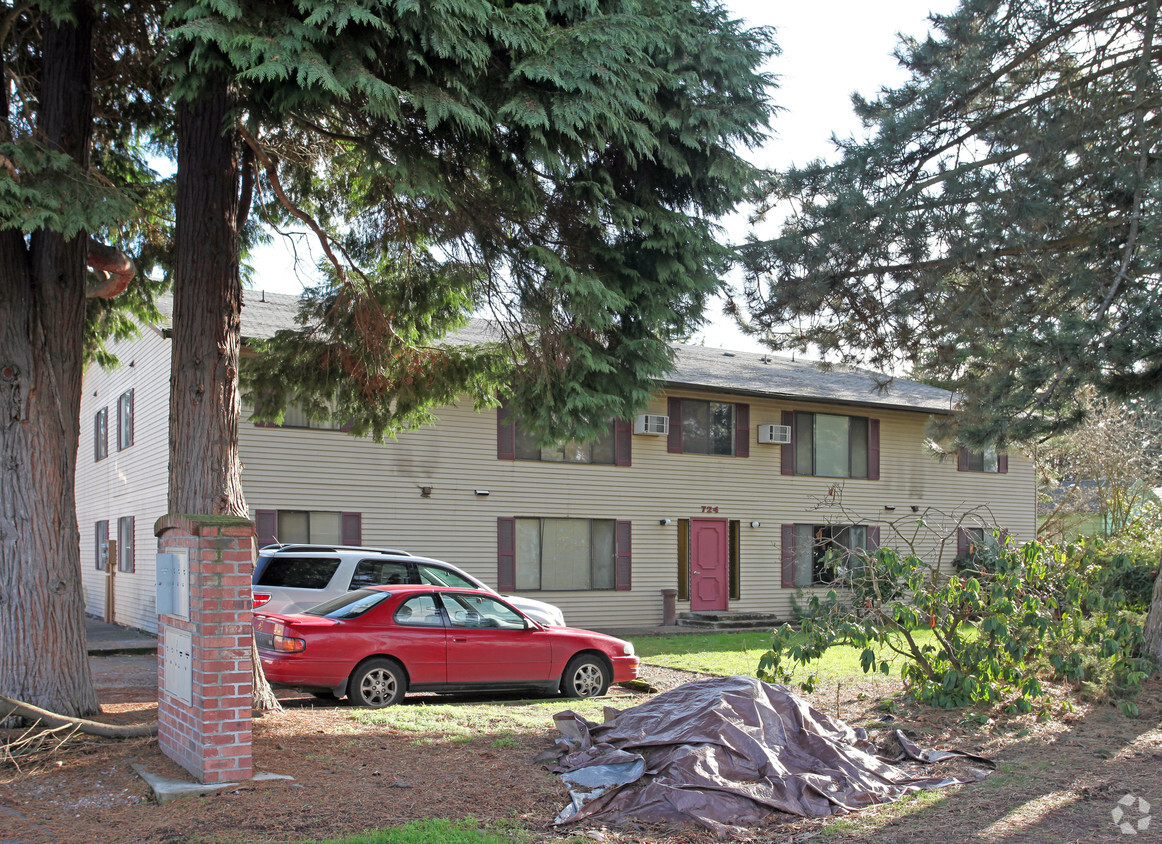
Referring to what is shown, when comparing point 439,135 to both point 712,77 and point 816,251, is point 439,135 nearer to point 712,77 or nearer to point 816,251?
point 712,77

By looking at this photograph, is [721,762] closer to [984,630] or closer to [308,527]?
[984,630]

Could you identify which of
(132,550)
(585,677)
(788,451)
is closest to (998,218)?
(585,677)

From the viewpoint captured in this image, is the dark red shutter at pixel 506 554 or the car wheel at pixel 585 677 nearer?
the car wheel at pixel 585 677

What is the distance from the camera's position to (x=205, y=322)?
8641 millimetres

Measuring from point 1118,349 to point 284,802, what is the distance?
8250 mm

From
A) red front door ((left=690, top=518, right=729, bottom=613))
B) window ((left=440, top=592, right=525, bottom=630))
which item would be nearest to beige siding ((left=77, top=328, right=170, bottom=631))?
window ((left=440, top=592, right=525, bottom=630))

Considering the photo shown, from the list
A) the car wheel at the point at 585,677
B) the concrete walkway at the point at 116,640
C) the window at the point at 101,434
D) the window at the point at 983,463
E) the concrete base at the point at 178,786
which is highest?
the window at the point at 101,434

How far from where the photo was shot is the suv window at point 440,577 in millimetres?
13773

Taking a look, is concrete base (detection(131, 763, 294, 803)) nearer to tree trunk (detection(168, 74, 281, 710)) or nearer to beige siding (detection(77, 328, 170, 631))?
tree trunk (detection(168, 74, 281, 710))

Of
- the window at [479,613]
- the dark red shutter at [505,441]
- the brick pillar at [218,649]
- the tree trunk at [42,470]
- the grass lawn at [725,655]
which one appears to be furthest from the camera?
the dark red shutter at [505,441]

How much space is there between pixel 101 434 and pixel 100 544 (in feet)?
8.73

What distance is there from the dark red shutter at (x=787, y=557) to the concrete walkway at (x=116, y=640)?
1334 cm

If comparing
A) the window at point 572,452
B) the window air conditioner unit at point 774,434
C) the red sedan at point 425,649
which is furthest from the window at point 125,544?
the window air conditioner unit at point 774,434

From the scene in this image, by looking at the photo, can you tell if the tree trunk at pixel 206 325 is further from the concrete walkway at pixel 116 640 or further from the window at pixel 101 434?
the window at pixel 101 434
